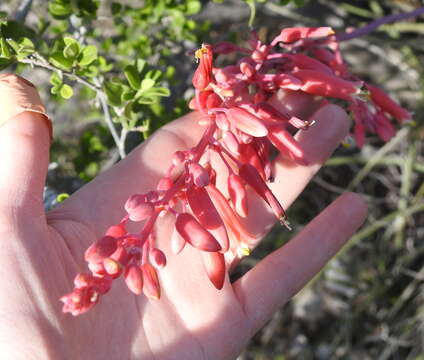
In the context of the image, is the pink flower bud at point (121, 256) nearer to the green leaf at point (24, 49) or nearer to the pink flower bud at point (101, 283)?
the pink flower bud at point (101, 283)

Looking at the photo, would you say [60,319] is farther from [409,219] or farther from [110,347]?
[409,219]

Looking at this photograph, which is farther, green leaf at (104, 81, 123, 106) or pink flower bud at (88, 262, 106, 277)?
green leaf at (104, 81, 123, 106)

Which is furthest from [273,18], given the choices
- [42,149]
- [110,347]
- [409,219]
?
[110,347]

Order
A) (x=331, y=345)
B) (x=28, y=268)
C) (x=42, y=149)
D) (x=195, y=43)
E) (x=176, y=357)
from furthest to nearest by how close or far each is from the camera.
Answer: (x=331, y=345) → (x=195, y=43) → (x=176, y=357) → (x=42, y=149) → (x=28, y=268)

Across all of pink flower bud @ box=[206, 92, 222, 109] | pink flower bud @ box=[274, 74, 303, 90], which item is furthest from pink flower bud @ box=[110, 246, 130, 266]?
pink flower bud @ box=[274, 74, 303, 90]

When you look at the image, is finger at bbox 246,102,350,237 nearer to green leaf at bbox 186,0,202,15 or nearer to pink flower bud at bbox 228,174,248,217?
pink flower bud at bbox 228,174,248,217

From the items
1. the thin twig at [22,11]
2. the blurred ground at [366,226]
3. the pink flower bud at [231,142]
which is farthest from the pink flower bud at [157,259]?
the blurred ground at [366,226]
